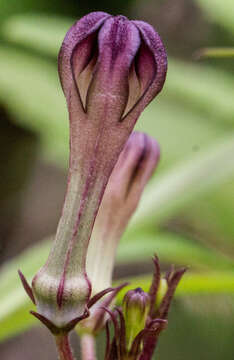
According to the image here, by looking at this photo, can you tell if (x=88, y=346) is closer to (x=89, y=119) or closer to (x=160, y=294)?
(x=160, y=294)

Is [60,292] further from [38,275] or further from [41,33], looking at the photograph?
[41,33]

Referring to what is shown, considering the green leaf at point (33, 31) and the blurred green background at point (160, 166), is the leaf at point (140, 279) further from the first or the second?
the green leaf at point (33, 31)

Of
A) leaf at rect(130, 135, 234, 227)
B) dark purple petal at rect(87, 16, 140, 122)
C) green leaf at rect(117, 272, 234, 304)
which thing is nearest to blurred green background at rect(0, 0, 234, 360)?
leaf at rect(130, 135, 234, 227)

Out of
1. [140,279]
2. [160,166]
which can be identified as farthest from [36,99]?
[140,279]

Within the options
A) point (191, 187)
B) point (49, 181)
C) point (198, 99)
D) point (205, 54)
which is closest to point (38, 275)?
point (205, 54)

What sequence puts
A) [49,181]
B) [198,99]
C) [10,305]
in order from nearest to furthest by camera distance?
[10,305], [198,99], [49,181]

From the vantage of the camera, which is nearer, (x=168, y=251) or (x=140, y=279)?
(x=140, y=279)
